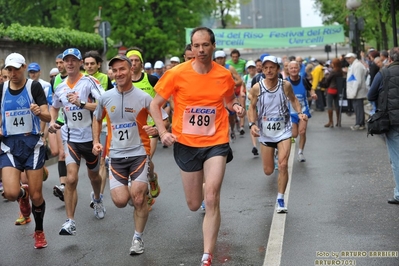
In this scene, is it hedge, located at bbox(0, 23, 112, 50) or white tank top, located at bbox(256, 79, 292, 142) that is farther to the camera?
→ hedge, located at bbox(0, 23, 112, 50)

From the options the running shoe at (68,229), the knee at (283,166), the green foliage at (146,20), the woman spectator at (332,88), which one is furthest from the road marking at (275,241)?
the green foliage at (146,20)

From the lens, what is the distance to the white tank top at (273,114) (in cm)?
1057

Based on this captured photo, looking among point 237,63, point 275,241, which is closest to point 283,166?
point 275,241

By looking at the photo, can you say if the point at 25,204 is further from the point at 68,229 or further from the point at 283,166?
the point at 283,166

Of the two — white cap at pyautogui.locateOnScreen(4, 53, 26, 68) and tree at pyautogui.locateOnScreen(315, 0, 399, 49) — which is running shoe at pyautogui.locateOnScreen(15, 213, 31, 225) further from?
tree at pyautogui.locateOnScreen(315, 0, 399, 49)

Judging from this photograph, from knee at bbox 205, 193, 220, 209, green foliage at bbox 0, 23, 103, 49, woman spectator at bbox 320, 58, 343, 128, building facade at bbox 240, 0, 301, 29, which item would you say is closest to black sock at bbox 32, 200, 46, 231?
knee at bbox 205, 193, 220, 209

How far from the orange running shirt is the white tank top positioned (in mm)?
2947

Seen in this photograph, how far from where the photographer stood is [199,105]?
759 cm

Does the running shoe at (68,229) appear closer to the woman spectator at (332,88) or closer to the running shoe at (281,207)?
the running shoe at (281,207)

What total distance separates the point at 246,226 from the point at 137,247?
1.60 metres

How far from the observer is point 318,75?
1212 inches

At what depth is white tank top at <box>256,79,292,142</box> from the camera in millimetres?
10570

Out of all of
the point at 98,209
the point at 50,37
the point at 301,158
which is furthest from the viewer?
the point at 50,37

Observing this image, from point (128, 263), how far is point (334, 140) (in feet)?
41.2
